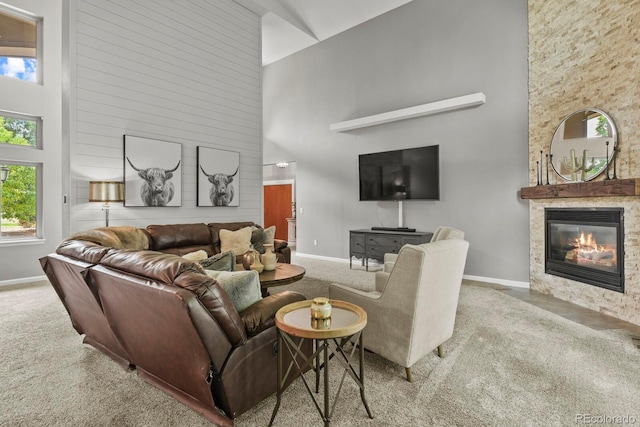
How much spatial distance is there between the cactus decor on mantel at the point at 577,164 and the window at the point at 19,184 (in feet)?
24.3

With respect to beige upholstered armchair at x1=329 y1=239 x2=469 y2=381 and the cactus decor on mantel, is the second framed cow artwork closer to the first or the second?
beige upholstered armchair at x1=329 y1=239 x2=469 y2=381

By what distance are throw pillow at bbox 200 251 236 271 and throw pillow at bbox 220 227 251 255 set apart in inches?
104

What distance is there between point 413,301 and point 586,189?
2953 millimetres

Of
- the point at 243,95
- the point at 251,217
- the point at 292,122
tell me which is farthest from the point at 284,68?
the point at 251,217

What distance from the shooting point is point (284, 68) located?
25.4 ft

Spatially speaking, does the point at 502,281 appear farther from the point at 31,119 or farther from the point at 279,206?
the point at 31,119

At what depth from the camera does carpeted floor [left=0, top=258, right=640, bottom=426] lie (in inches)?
70.6

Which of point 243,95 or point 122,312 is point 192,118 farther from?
Result: point 122,312

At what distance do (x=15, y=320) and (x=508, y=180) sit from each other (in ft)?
20.2

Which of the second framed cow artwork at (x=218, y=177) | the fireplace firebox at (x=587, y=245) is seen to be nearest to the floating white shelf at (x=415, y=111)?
the fireplace firebox at (x=587, y=245)

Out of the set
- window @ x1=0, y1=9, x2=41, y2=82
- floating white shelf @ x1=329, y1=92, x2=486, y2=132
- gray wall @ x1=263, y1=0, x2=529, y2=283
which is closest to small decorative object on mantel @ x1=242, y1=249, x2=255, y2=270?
gray wall @ x1=263, y1=0, x2=529, y2=283

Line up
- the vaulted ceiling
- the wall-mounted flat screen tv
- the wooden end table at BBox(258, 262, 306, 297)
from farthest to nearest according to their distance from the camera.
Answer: the vaulted ceiling, the wall-mounted flat screen tv, the wooden end table at BBox(258, 262, 306, 297)

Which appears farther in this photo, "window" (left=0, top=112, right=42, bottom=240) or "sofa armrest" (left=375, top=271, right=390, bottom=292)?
"window" (left=0, top=112, right=42, bottom=240)

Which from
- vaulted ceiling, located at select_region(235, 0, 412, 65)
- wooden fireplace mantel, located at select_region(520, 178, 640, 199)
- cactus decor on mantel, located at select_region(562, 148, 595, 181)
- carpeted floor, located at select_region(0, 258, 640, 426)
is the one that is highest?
vaulted ceiling, located at select_region(235, 0, 412, 65)
